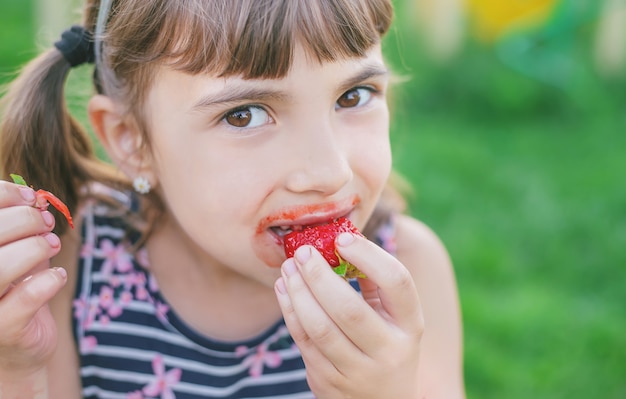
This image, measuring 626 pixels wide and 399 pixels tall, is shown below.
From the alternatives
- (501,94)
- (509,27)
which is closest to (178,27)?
(501,94)

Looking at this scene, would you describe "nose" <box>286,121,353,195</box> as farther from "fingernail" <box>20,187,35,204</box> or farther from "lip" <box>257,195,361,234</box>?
"fingernail" <box>20,187,35,204</box>

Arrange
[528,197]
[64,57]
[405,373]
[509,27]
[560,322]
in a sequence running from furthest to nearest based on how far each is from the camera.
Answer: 1. [509,27]
2. [528,197]
3. [560,322]
4. [64,57]
5. [405,373]

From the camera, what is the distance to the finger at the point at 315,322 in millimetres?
1521

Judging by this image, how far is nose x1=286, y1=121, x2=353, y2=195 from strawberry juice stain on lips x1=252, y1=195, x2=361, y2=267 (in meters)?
0.05

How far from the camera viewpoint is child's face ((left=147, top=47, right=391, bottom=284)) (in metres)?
1.63

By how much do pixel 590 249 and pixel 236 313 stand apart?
193 centimetres

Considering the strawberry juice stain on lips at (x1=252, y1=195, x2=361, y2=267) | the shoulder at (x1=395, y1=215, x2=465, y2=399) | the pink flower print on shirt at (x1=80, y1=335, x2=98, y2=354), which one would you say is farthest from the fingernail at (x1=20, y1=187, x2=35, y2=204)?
the shoulder at (x1=395, y1=215, x2=465, y2=399)

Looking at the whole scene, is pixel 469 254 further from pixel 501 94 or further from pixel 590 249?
pixel 501 94

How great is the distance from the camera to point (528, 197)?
386 cm

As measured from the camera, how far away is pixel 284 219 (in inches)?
66.2

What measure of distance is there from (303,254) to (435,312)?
73 cm

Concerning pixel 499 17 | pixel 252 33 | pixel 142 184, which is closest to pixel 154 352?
pixel 142 184

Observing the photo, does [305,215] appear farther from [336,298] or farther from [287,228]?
[336,298]

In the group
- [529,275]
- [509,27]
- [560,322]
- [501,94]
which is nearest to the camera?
[560,322]
